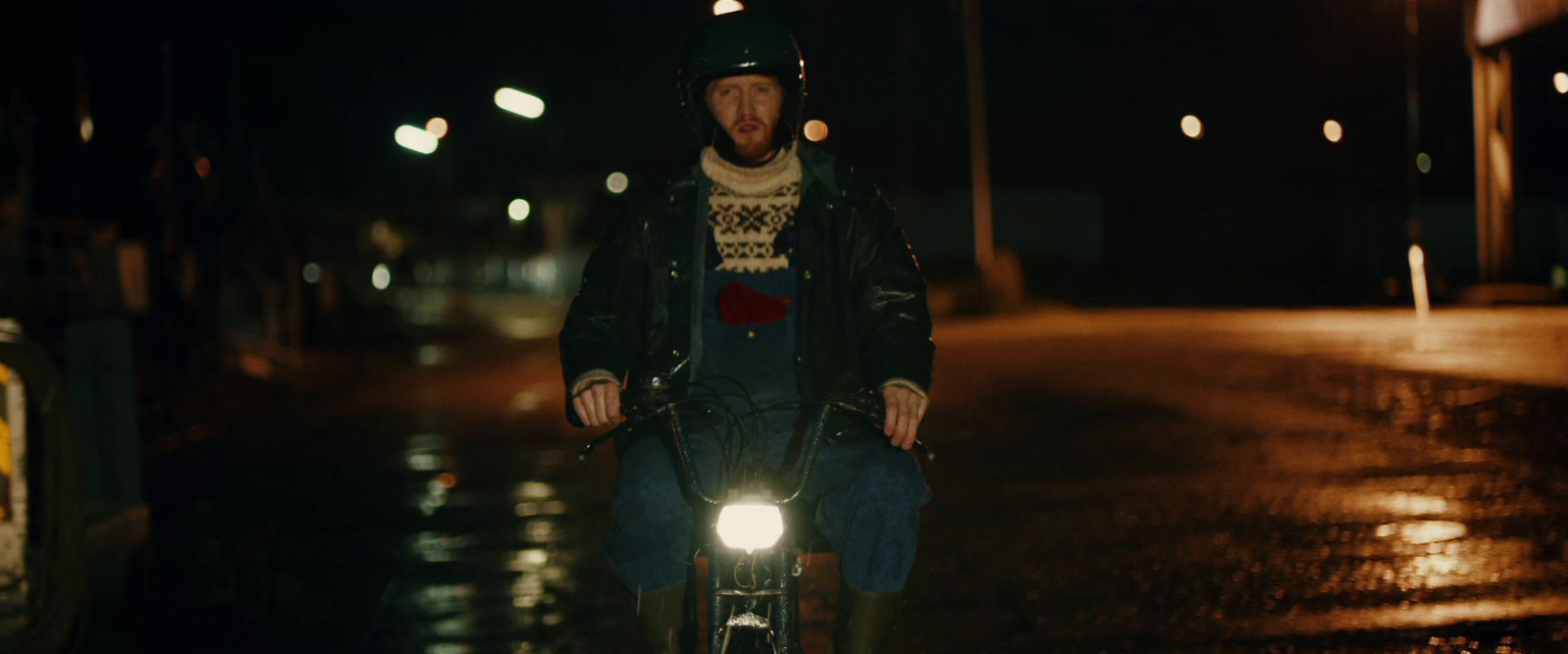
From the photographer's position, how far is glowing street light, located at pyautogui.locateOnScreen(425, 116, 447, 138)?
23.8m

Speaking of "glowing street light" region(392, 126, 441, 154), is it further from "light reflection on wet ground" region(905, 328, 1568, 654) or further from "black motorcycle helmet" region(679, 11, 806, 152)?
"black motorcycle helmet" region(679, 11, 806, 152)

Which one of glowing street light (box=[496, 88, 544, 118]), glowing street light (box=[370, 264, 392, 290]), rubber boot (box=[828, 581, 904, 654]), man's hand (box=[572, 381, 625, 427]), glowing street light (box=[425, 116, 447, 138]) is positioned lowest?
rubber boot (box=[828, 581, 904, 654])

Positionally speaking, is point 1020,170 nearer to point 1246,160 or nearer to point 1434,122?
point 1246,160

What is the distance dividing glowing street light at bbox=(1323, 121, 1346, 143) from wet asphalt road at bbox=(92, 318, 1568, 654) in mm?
38726

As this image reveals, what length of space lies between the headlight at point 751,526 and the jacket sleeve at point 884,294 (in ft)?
1.94

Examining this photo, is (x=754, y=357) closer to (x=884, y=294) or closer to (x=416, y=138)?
(x=884, y=294)

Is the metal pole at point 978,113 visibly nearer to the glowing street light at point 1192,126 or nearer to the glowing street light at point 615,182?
the glowing street light at point 1192,126

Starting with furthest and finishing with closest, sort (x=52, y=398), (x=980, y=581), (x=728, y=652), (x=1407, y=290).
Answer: (x=1407, y=290) < (x=980, y=581) < (x=52, y=398) < (x=728, y=652)

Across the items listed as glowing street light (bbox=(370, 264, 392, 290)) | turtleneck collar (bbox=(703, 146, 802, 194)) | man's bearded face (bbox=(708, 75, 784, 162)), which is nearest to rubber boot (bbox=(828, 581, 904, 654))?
turtleneck collar (bbox=(703, 146, 802, 194))

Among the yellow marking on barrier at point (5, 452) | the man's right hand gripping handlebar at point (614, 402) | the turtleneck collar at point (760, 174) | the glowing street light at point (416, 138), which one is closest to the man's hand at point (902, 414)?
the man's right hand gripping handlebar at point (614, 402)

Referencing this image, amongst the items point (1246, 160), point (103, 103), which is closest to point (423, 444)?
point (103, 103)

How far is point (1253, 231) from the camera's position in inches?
2087

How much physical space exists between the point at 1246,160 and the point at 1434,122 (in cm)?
636

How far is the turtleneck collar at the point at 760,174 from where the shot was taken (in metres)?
3.73
